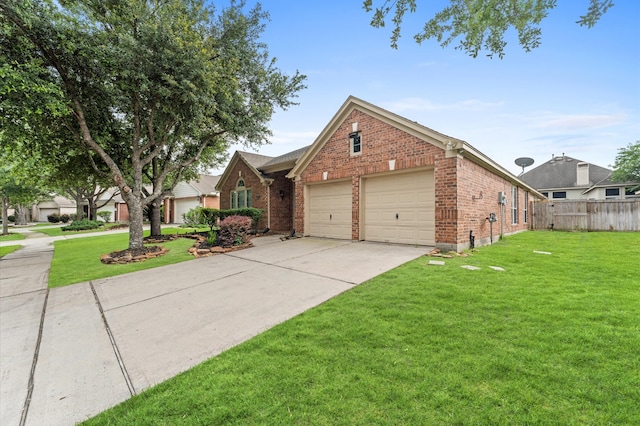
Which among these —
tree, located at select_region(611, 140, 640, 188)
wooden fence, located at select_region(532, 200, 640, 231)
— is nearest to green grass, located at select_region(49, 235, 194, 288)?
wooden fence, located at select_region(532, 200, 640, 231)

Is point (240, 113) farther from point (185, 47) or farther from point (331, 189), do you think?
point (331, 189)

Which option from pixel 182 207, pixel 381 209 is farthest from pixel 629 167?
pixel 182 207

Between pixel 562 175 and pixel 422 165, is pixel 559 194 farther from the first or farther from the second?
pixel 422 165

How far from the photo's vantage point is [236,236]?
31.4 feet

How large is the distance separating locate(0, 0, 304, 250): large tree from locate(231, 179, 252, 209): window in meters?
4.82

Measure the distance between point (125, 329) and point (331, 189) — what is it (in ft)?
26.9

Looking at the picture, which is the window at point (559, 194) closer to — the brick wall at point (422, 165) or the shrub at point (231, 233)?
the brick wall at point (422, 165)

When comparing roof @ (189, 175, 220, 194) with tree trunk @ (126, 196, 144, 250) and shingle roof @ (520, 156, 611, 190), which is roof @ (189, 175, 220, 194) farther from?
shingle roof @ (520, 156, 611, 190)

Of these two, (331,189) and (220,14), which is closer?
(220,14)

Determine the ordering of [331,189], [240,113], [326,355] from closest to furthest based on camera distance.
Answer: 1. [326,355]
2. [240,113]
3. [331,189]

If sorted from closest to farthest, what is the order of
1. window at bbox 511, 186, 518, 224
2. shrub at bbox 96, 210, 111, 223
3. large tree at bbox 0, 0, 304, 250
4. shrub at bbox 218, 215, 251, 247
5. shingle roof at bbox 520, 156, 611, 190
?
large tree at bbox 0, 0, 304, 250 → shrub at bbox 218, 215, 251, 247 → window at bbox 511, 186, 518, 224 → shingle roof at bbox 520, 156, 611, 190 → shrub at bbox 96, 210, 111, 223

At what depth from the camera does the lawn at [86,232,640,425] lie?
1.87 meters

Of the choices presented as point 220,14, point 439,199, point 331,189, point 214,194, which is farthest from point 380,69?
point 214,194

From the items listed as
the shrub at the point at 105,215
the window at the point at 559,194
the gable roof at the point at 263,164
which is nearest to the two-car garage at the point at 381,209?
the gable roof at the point at 263,164
